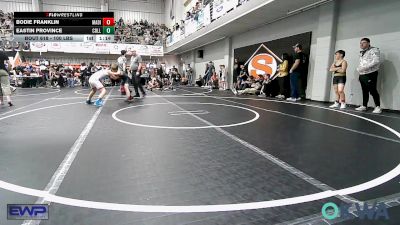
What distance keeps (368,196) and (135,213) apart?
1795 millimetres

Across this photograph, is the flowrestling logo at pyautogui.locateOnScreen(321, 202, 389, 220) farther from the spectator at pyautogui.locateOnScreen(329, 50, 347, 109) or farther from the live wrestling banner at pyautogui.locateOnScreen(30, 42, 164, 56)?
the live wrestling banner at pyautogui.locateOnScreen(30, 42, 164, 56)

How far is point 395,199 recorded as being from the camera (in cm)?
200

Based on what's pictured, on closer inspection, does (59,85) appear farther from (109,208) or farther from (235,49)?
(109,208)

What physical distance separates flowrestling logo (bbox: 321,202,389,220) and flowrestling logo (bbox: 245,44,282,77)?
10.1 metres

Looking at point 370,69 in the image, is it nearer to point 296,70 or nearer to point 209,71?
point 296,70

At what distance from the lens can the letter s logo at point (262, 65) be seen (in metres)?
12.0

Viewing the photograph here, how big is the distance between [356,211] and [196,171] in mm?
1363

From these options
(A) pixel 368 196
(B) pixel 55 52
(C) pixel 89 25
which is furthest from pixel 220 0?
(B) pixel 55 52

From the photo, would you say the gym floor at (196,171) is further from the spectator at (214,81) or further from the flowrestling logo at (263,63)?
the spectator at (214,81)

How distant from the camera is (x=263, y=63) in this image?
41.3 feet

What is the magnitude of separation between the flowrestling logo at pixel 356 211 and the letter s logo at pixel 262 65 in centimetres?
1048

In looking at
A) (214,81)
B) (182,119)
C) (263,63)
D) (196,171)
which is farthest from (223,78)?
(196,171)

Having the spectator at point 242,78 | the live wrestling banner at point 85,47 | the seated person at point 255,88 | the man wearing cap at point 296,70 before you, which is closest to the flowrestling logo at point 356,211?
the man wearing cap at point 296,70
